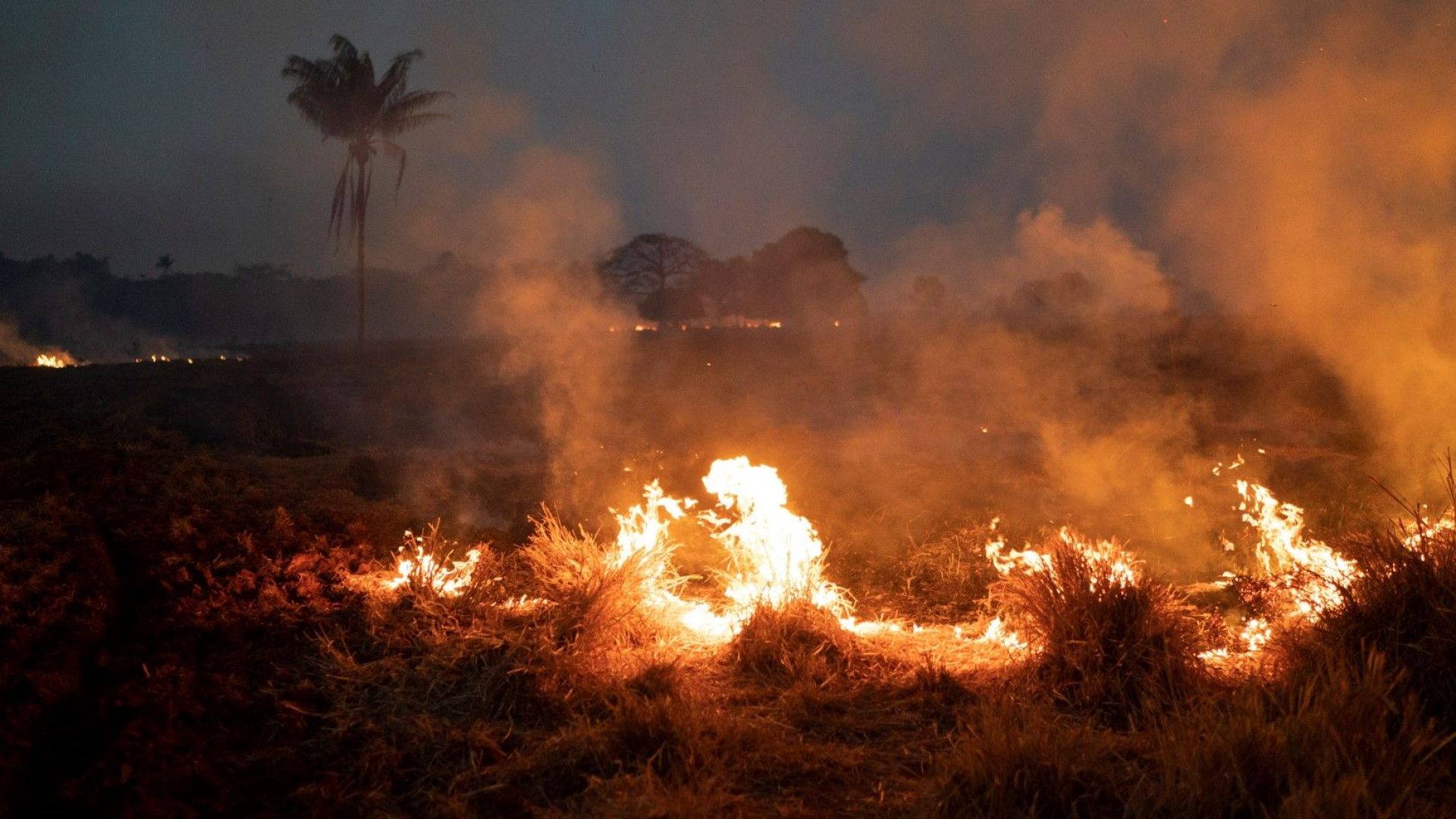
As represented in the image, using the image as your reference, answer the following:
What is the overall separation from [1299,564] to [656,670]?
10.8 ft

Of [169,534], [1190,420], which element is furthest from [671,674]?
[1190,420]

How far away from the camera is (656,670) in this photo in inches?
170

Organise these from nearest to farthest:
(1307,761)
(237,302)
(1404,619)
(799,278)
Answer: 1. (1307,761)
2. (1404,619)
3. (799,278)
4. (237,302)

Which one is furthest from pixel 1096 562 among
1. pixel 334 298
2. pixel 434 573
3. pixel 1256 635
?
pixel 334 298

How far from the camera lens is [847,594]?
6461 millimetres

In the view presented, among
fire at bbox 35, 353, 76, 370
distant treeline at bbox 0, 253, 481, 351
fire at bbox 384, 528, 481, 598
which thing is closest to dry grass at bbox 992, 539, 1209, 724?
fire at bbox 384, 528, 481, 598

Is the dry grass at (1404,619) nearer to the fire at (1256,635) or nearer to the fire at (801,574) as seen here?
the fire at (801,574)

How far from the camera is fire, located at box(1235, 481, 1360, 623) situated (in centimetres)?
430

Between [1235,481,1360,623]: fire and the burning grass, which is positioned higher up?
[1235,481,1360,623]: fire

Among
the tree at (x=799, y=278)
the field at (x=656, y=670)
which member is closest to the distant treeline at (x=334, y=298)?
the tree at (x=799, y=278)

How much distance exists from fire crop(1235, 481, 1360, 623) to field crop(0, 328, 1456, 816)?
7.0 inches

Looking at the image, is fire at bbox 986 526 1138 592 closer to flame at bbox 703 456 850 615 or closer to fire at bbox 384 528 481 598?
flame at bbox 703 456 850 615

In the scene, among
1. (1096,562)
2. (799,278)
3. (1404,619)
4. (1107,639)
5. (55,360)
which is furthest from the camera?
(799,278)

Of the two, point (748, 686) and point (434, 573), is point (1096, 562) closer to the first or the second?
point (748, 686)
